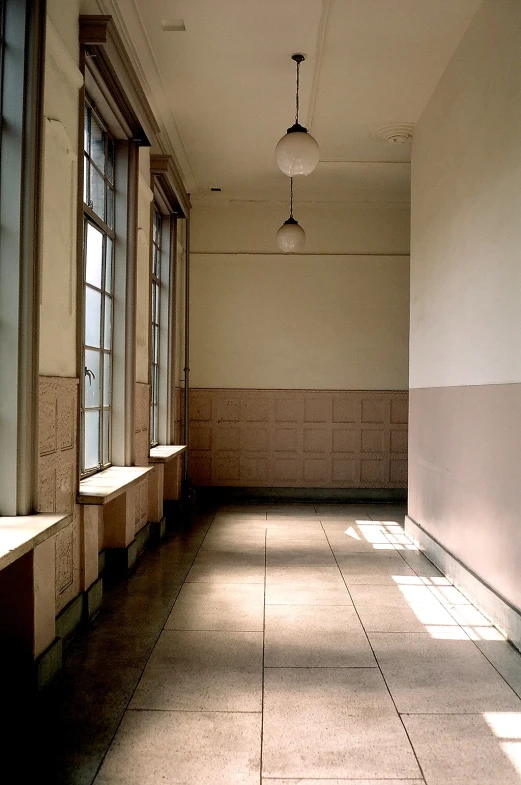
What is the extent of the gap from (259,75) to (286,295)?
353 cm

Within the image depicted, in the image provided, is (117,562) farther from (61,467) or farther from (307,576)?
(61,467)

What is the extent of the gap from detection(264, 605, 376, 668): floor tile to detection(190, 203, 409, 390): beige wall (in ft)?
15.6

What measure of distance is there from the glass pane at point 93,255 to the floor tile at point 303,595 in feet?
7.70

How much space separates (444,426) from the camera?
4.99 m

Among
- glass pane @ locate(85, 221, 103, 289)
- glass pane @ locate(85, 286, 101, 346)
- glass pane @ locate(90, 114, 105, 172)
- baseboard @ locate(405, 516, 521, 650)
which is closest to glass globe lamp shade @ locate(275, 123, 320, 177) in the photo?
glass pane @ locate(90, 114, 105, 172)

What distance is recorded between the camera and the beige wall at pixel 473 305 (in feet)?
12.0

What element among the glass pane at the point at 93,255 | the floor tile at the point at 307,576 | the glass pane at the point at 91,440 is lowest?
the floor tile at the point at 307,576

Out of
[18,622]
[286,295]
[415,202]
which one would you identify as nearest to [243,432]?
[286,295]

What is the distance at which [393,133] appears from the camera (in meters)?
6.34

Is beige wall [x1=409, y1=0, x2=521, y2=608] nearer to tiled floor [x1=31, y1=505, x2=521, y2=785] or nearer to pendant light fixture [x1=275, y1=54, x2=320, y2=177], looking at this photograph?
tiled floor [x1=31, y1=505, x2=521, y2=785]

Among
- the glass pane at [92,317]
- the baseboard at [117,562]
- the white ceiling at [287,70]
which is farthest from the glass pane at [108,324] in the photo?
the white ceiling at [287,70]

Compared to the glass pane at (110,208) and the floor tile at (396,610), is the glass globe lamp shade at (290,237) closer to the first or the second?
the glass pane at (110,208)

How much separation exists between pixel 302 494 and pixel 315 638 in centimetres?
491

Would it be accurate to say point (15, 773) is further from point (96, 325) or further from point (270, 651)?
point (96, 325)
